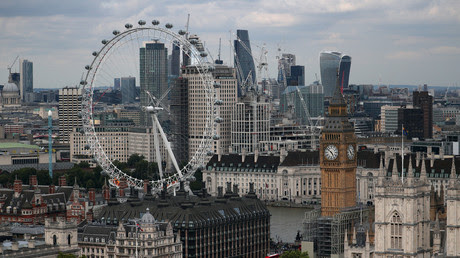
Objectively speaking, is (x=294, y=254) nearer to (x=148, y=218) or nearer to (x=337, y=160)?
(x=148, y=218)

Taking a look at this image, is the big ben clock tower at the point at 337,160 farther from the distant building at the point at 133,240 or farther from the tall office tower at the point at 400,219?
the tall office tower at the point at 400,219

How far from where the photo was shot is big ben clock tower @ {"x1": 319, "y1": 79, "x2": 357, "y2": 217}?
13825cm

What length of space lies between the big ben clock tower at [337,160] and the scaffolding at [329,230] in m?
8.91

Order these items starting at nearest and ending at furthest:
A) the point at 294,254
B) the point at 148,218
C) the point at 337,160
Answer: the point at 148,218 → the point at 294,254 → the point at 337,160

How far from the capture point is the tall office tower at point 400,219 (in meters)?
97.8

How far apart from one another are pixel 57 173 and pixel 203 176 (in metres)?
19.6

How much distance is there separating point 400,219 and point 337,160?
135ft

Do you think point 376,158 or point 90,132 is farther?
point 376,158

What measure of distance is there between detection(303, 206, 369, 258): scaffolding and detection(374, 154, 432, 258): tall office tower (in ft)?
71.0

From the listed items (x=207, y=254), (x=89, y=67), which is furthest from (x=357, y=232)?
(x=89, y=67)

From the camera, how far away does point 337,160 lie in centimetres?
13925

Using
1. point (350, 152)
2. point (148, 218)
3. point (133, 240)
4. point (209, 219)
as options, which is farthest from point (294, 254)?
point (350, 152)

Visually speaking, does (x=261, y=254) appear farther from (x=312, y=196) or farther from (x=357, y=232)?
(x=312, y=196)

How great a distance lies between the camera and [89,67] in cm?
15525
